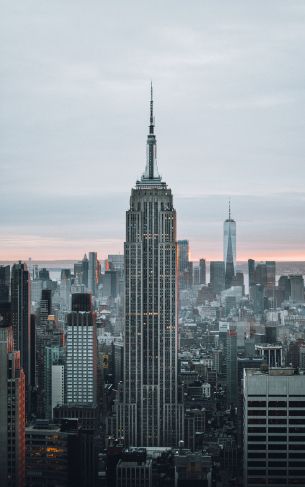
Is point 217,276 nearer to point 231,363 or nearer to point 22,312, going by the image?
point 231,363

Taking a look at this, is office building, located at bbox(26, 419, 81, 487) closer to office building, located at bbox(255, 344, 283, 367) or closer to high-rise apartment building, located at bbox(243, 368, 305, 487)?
high-rise apartment building, located at bbox(243, 368, 305, 487)

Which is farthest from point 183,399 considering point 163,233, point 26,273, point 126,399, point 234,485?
point 234,485

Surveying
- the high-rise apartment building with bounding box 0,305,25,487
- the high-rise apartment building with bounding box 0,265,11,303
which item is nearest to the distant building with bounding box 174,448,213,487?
the high-rise apartment building with bounding box 0,305,25,487

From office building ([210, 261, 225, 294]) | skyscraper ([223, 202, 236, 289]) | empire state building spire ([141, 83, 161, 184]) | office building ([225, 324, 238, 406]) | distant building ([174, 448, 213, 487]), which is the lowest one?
distant building ([174, 448, 213, 487])

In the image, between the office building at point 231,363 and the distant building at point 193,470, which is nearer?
the distant building at point 193,470

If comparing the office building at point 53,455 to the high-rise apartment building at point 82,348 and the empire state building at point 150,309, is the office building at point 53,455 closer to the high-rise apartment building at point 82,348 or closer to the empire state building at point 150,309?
the high-rise apartment building at point 82,348

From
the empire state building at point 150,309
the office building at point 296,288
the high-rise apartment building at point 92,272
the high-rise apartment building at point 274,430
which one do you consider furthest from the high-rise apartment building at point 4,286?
the empire state building at point 150,309
